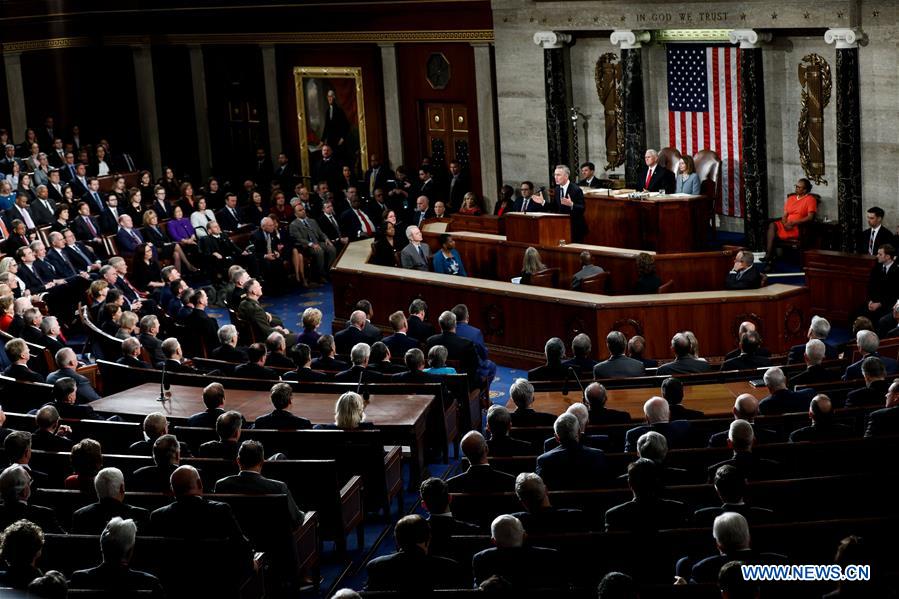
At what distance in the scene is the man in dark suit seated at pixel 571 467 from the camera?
6824mm

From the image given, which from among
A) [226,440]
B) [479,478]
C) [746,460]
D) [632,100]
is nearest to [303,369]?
[226,440]

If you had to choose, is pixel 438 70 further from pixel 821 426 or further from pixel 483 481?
pixel 483 481

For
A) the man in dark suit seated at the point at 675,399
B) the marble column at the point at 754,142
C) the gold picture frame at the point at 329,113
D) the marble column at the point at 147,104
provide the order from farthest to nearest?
the marble column at the point at 147,104 → the gold picture frame at the point at 329,113 → the marble column at the point at 754,142 → the man in dark suit seated at the point at 675,399

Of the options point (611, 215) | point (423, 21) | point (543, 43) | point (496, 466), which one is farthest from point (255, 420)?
point (423, 21)

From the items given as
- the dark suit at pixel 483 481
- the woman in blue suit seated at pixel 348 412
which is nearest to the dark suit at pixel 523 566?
the dark suit at pixel 483 481

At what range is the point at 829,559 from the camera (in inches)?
221

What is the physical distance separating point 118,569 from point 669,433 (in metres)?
3.34

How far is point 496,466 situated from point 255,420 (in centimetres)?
203

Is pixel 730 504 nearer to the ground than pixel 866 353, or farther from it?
nearer to the ground

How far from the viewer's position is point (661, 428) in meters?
7.33

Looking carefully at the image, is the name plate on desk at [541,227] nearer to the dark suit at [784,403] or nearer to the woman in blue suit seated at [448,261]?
the woman in blue suit seated at [448,261]

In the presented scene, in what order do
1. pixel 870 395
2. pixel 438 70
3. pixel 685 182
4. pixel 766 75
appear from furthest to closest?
pixel 438 70, pixel 766 75, pixel 685 182, pixel 870 395

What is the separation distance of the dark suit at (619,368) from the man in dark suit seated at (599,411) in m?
1.34

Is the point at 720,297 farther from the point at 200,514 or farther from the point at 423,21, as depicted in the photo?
the point at 423,21
